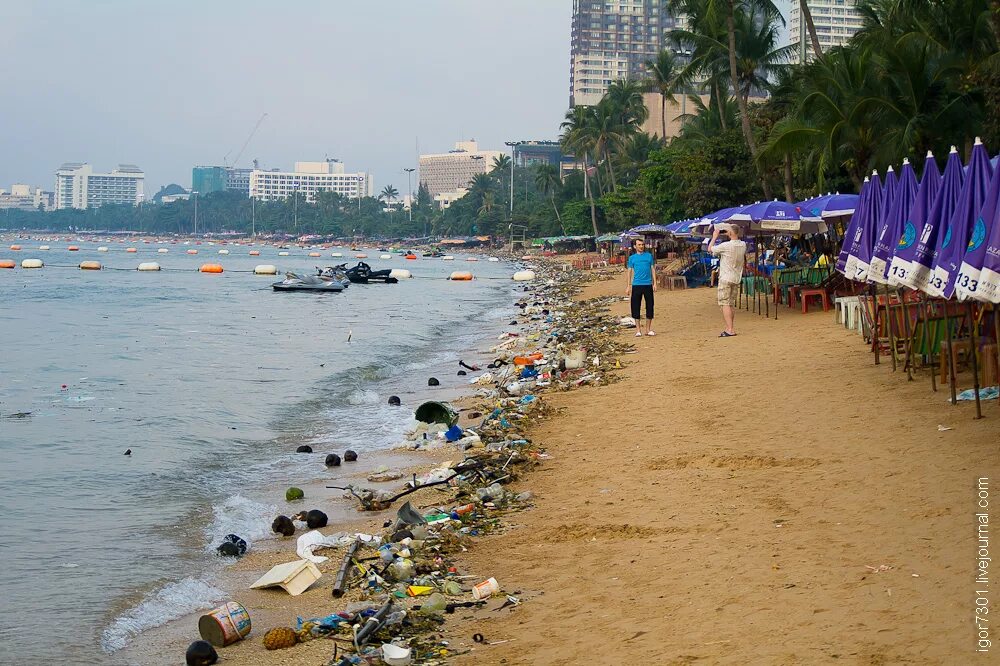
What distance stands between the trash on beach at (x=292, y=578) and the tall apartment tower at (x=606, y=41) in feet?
595

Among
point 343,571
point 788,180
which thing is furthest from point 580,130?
point 343,571

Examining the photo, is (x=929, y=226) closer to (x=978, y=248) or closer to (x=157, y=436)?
(x=978, y=248)

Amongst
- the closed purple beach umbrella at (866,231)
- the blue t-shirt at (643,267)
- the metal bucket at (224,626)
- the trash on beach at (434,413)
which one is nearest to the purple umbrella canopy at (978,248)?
the closed purple beach umbrella at (866,231)

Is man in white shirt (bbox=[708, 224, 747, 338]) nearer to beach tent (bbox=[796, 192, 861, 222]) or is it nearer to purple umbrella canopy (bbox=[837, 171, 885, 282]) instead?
beach tent (bbox=[796, 192, 861, 222])

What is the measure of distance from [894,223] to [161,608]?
7.42m

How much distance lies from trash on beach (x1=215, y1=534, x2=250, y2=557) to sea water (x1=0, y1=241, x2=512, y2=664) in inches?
4.4

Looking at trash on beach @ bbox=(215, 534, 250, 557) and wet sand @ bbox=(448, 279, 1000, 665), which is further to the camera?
trash on beach @ bbox=(215, 534, 250, 557)

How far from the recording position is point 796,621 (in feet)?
15.4

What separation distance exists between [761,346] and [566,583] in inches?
384

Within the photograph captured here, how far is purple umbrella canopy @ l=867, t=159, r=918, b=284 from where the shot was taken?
10070 millimetres

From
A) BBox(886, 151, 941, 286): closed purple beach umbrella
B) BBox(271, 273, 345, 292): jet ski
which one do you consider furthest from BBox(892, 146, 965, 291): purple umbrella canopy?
BBox(271, 273, 345, 292): jet ski

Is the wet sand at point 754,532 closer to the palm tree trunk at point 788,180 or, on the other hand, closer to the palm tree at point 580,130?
the palm tree trunk at point 788,180

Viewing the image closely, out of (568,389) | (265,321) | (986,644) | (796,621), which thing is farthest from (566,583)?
(265,321)

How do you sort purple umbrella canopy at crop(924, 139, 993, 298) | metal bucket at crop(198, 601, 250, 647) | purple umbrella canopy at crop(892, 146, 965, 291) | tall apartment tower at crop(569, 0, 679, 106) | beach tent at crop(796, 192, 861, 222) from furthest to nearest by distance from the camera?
tall apartment tower at crop(569, 0, 679, 106) < beach tent at crop(796, 192, 861, 222) < purple umbrella canopy at crop(892, 146, 965, 291) < purple umbrella canopy at crop(924, 139, 993, 298) < metal bucket at crop(198, 601, 250, 647)
